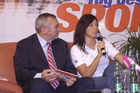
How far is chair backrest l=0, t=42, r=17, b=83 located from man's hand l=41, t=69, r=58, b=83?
1.88ft

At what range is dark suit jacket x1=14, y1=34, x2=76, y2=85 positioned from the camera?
3289 mm

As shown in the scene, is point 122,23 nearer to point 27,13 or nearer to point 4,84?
point 27,13

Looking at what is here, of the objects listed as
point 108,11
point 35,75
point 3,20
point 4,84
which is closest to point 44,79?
point 35,75

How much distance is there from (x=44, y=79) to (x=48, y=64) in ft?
1.12

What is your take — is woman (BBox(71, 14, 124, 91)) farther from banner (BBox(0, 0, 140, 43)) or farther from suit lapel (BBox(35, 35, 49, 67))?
banner (BBox(0, 0, 140, 43))

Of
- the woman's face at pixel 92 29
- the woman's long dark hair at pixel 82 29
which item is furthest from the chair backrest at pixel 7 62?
the woman's face at pixel 92 29

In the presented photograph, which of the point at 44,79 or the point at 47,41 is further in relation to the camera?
the point at 47,41

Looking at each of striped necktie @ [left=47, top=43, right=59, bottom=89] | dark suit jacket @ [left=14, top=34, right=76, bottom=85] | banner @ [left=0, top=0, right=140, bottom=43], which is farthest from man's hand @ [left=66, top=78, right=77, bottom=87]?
banner @ [left=0, top=0, right=140, bottom=43]

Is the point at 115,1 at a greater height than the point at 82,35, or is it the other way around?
the point at 115,1

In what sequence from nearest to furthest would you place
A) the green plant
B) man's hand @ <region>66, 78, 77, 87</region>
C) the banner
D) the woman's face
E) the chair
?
man's hand @ <region>66, 78, 77, 87</region> → the chair → the woman's face → the green plant → the banner

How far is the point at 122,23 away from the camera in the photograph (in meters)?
4.90

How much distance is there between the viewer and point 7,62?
3562 millimetres

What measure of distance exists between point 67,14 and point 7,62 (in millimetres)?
1525

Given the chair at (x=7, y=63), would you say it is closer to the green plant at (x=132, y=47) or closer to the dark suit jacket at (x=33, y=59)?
the dark suit jacket at (x=33, y=59)
